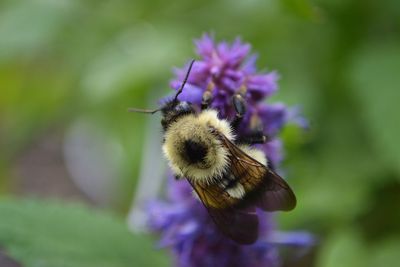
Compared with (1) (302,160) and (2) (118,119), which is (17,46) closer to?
(2) (118,119)

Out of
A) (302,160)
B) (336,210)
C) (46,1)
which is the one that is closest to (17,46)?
(46,1)

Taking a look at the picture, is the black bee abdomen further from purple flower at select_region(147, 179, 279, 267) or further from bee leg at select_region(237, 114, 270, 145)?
purple flower at select_region(147, 179, 279, 267)

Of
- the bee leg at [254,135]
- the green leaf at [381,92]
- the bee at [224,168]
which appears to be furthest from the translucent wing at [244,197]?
the green leaf at [381,92]

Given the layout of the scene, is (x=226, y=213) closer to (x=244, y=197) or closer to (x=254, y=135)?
(x=244, y=197)

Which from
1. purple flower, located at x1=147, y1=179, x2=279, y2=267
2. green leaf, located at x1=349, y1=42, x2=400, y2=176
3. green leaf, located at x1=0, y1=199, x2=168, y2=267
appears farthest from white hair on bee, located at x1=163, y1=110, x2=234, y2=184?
green leaf, located at x1=349, y1=42, x2=400, y2=176

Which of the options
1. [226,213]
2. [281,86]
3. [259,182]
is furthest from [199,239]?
[281,86]

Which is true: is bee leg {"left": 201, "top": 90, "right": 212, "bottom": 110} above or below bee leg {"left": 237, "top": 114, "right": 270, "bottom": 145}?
above
